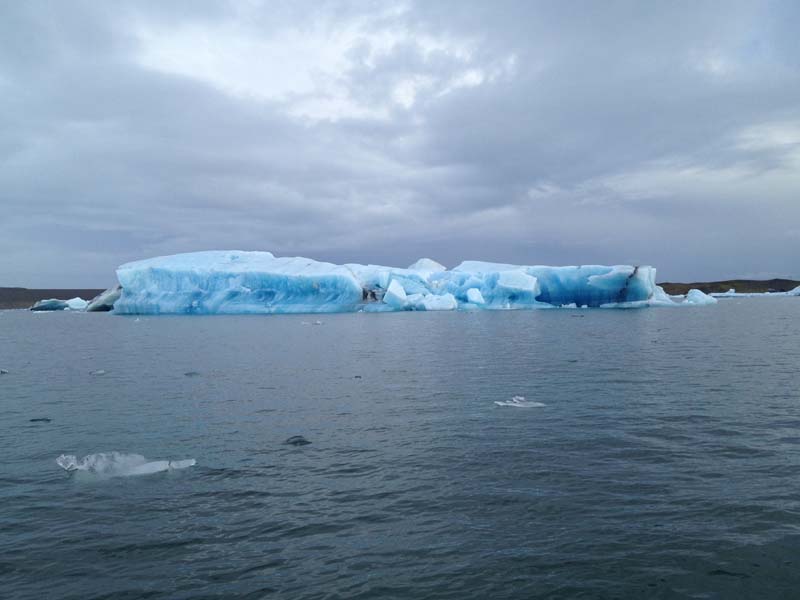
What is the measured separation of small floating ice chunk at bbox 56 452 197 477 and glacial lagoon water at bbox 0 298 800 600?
0.18 m

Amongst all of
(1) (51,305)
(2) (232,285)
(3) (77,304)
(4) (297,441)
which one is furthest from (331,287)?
(1) (51,305)

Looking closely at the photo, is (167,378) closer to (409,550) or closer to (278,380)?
(278,380)

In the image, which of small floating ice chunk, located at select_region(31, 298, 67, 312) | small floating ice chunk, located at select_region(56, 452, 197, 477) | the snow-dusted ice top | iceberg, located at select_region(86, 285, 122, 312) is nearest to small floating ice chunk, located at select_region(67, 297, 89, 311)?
small floating ice chunk, located at select_region(31, 298, 67, 312)

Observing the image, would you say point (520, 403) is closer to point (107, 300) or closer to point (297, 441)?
point (297, 441)

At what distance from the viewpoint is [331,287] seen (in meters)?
44.8

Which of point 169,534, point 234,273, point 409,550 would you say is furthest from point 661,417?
point 234,273

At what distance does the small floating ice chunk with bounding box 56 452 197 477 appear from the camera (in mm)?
7070

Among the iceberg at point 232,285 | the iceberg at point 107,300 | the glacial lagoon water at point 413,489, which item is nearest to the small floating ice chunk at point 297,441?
the glacial lagoon water at point 413,489

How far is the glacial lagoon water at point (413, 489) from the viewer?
4.57 m

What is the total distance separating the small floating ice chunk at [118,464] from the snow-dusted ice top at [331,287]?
35.7 meters

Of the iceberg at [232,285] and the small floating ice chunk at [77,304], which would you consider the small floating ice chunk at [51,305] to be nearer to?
the small floating ice chunk at [77,304]

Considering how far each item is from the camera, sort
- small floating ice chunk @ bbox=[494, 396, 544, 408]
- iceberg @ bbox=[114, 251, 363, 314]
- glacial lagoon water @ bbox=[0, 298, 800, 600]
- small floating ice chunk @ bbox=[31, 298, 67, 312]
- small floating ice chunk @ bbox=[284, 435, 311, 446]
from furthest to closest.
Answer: small floating ice chunk @ bbox=[31, 298, 67, 312] < iceberg @ bbox=[114, 251, 363, 314] < small floating ice chunk @ bbox=[494, 396, 544, 408] < small floating ice chunk @ bbox=[284, 435, 311, 446] < glacial lagoon water @ bbox=[0, 298, 800, 600]

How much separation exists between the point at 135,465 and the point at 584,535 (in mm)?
5213

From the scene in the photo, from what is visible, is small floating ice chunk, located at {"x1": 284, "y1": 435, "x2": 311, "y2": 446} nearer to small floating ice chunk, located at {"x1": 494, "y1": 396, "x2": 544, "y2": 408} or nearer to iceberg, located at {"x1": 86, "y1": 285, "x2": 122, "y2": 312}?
small floating ice chunk, located at {"x1": 494, "y1": 396, "x2": 544, "y2": 408}
